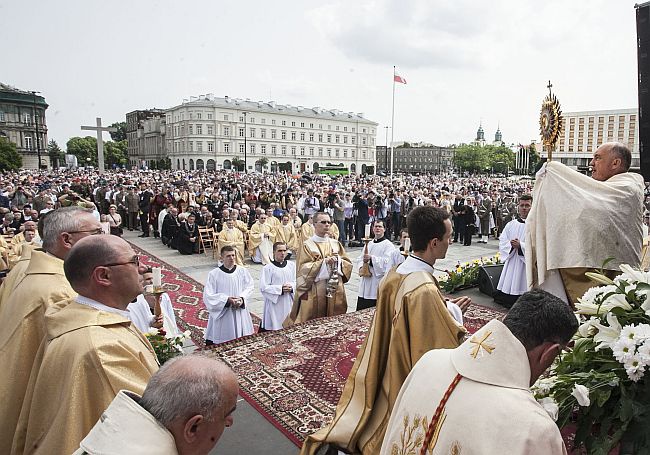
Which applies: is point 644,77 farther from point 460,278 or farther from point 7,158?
point 7,158

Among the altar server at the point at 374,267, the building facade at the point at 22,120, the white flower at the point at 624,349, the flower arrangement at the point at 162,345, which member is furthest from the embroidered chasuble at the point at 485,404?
the building facade at the point at 22,120

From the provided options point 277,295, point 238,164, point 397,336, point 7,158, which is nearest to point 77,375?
point 397,336

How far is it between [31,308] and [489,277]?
721 cm

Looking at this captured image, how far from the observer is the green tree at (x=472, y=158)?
104188 millimetres

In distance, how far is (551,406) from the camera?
190cm

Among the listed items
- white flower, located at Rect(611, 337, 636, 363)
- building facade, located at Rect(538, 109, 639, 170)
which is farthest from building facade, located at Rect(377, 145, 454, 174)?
white flower, located at Rect(611, 337, 636, 363)

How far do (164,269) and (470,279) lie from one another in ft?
A: 25.5

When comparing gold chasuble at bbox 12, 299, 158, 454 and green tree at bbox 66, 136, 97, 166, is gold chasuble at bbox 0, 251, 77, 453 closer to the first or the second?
gold chasuble at bbox 12, 299, 158, 454

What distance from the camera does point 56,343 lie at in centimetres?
201

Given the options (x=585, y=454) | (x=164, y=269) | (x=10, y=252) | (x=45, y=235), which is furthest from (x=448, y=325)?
(x=164, y=269)

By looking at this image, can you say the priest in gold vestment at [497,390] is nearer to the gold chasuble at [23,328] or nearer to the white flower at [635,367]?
the white flower at [635,367]

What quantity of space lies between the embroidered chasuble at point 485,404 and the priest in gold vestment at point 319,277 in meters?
4.73

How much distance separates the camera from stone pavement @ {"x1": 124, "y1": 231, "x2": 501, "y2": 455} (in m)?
3.70

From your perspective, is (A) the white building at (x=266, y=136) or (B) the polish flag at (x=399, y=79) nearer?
(B) the polish flag at (x=399, y=79)
